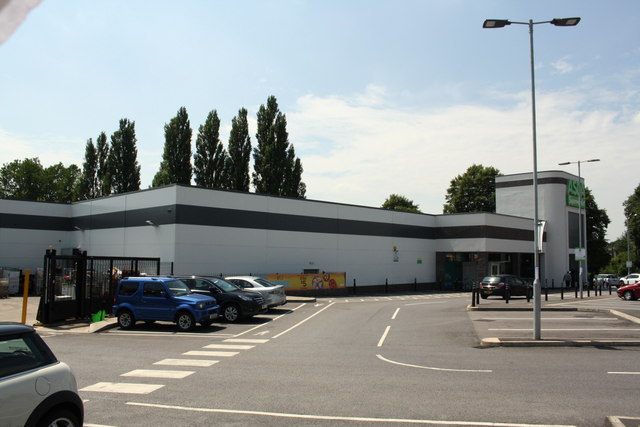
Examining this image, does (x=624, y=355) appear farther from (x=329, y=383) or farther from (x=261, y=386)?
(x=261, y=386)

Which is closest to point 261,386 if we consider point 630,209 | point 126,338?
point 126,338

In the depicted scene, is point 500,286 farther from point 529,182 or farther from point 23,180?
point 23,180

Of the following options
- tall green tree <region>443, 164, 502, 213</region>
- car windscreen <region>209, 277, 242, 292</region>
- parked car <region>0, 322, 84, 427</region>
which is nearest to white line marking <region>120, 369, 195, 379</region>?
parked car <region>0, 322, 84, 427</region>

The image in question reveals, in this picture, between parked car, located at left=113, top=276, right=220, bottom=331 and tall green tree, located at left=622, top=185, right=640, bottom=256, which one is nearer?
parked car, located at left=113, top=276, right=220, bottom=331

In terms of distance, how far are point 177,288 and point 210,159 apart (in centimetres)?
3519

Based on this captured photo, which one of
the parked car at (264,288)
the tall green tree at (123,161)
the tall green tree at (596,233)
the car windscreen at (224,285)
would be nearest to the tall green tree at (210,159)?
the tall green tree at (123,161)

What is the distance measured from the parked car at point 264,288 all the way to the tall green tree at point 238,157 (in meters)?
27.8

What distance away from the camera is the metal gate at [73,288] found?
64.7 ft

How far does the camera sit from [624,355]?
12.8 meters

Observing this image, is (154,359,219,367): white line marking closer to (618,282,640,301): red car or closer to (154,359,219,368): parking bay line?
(154,359,219,368): parking bay line

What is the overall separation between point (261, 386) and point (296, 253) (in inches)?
1113

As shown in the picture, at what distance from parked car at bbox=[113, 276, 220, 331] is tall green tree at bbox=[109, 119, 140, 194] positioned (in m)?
40.1

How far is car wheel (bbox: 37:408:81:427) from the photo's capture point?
17.2 ft

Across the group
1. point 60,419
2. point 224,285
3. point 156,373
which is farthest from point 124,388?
point 224,285
